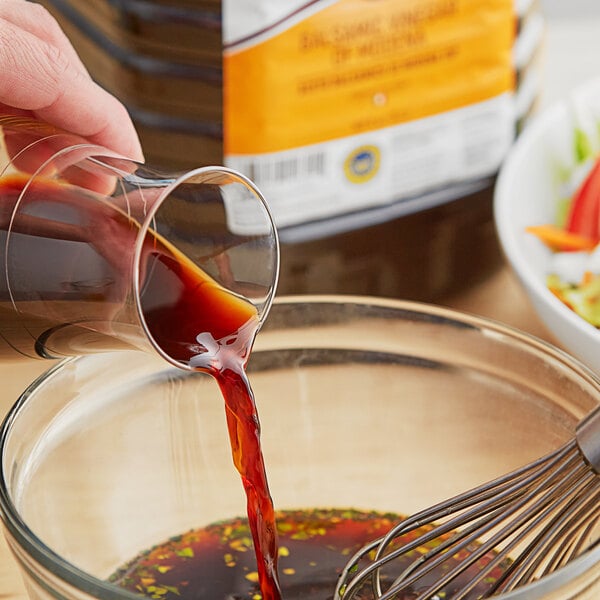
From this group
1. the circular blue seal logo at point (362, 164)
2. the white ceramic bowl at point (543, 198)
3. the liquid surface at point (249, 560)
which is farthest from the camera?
the circular blue seal logo at point (362, 164)

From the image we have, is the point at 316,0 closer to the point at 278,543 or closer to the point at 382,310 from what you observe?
the point at 382,310

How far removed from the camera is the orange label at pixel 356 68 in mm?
988

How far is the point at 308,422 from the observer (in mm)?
834

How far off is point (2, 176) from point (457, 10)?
554mm

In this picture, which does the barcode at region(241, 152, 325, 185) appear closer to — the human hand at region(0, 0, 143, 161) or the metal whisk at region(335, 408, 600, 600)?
the human hand at region(0, 0, 143, 161)

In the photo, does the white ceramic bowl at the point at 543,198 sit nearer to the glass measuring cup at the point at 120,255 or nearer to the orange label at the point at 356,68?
the orange label at the point at 356,68

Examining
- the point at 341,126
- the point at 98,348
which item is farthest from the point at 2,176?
the point at 341,126

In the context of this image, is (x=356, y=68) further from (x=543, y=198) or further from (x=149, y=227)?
(x=149, y=227)

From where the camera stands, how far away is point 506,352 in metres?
0.77

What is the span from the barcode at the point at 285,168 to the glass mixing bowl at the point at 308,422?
25 cm

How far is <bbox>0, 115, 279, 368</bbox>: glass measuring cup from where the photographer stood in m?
0.59

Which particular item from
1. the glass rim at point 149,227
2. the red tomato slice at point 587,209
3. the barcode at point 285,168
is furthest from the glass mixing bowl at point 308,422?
the red tomato slice at point 587,209

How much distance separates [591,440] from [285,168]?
505 mm

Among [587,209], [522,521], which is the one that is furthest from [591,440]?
[587,209]
